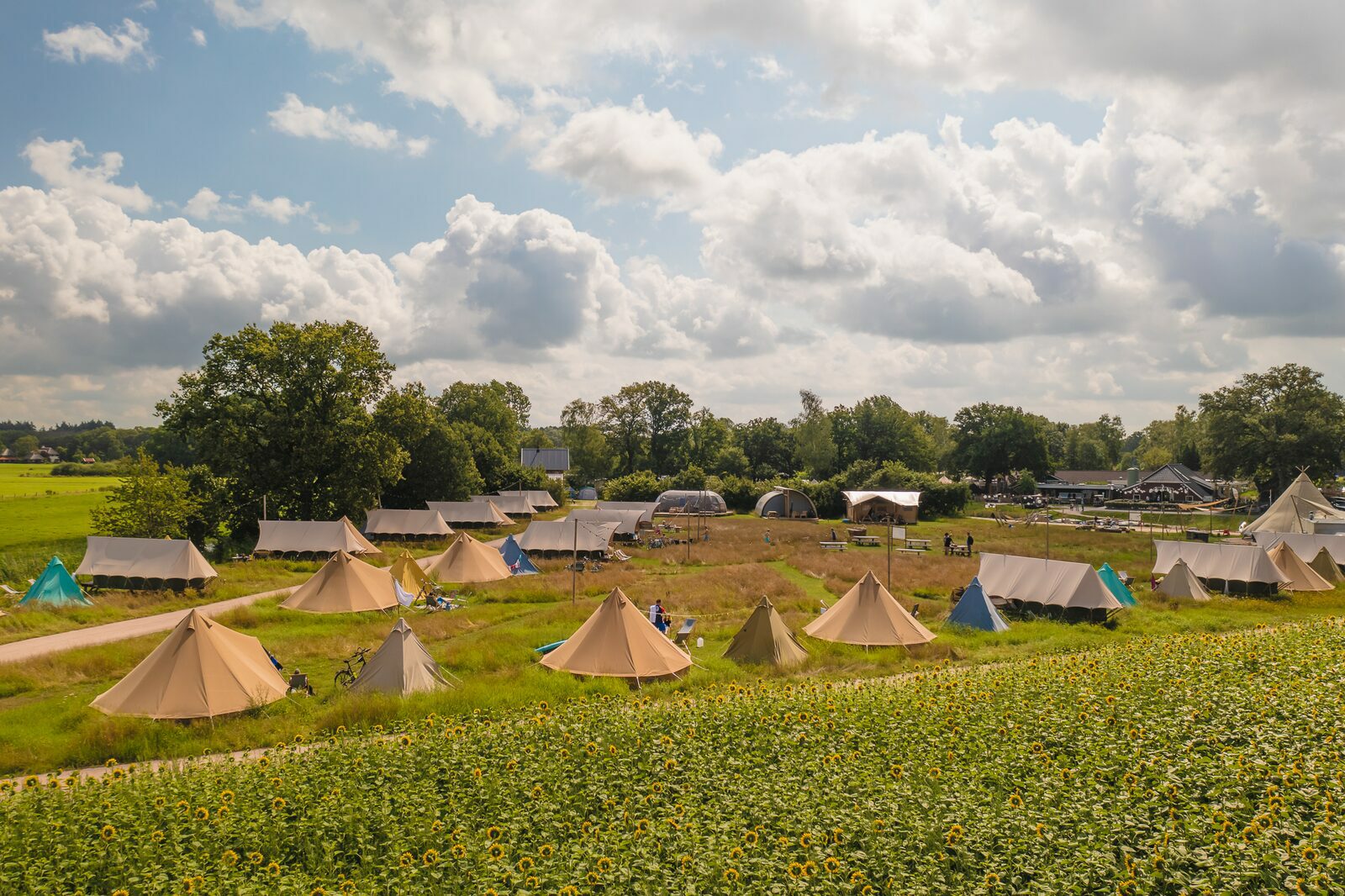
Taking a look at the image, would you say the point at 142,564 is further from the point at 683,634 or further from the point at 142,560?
the point at 683,634

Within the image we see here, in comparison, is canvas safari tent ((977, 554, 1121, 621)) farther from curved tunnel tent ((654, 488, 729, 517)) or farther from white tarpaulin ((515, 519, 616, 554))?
curved tunnel tent ((654, 488, 729, 517))

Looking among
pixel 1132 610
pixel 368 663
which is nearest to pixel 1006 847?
pixel 368 663

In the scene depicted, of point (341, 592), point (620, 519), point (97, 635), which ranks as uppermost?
point (620, 519)

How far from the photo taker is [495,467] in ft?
249

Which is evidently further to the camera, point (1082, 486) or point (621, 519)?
point (1082, 486)

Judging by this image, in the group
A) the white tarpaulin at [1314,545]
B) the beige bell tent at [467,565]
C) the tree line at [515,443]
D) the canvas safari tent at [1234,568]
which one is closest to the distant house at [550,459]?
the tree line at [515,443]

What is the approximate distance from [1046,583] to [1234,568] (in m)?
11.3

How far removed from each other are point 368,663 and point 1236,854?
15469 mm

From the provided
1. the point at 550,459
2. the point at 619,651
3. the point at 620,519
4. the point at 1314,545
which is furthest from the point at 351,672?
the point at 550,459

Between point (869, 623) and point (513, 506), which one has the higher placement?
point (513, 506)

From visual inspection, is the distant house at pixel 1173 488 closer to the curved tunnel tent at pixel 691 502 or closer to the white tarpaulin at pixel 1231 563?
the curved tunnel tent at pixel 691 502

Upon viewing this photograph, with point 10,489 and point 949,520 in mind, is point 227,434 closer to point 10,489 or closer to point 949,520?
point 10,489

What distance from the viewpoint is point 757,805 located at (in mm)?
9234

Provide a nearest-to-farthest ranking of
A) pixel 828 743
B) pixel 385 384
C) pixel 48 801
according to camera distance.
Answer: pixel 48 801
pixel 828 743
pixel 385 384
